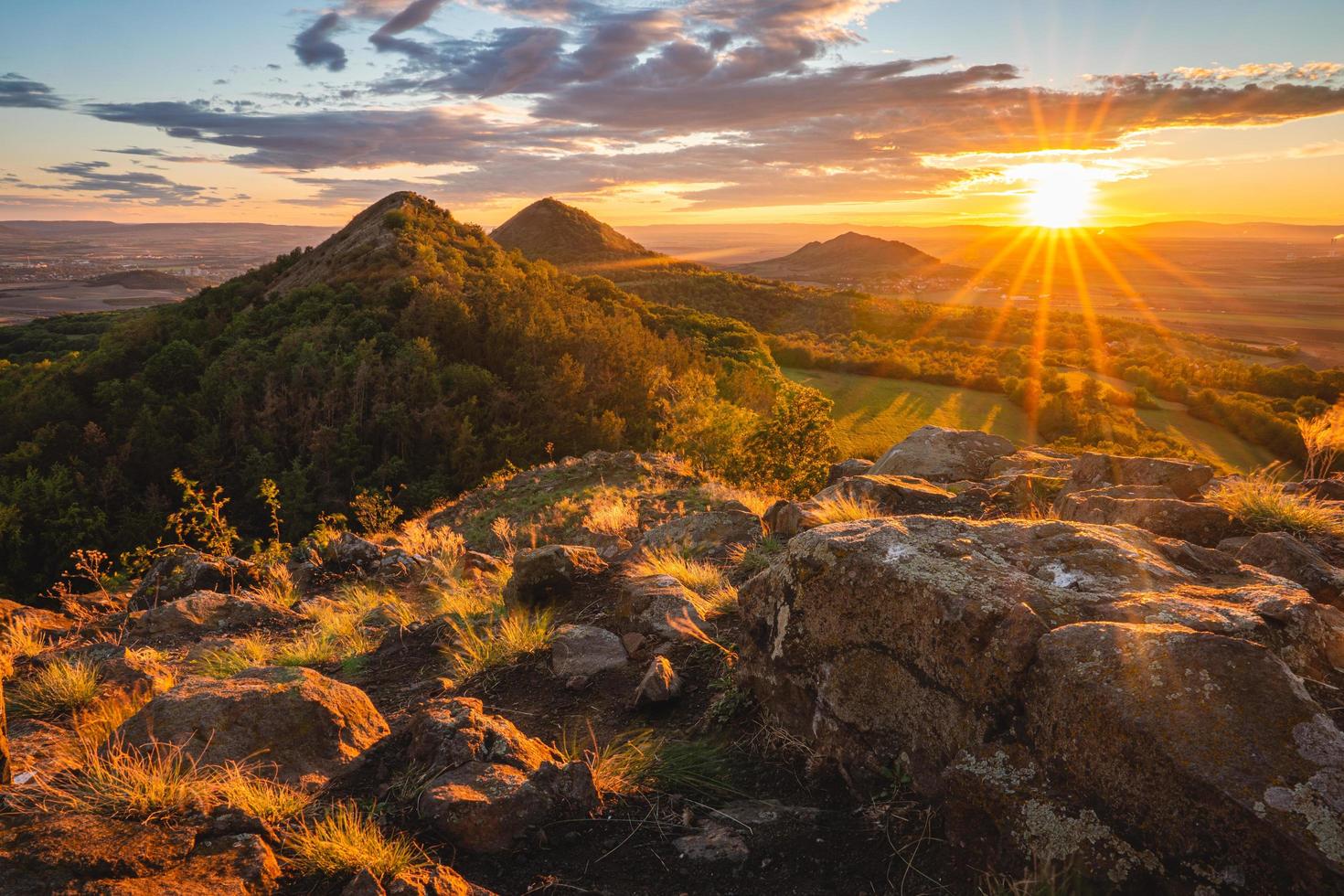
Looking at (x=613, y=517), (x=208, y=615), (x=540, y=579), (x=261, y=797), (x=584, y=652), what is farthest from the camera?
(x=613, y=517)

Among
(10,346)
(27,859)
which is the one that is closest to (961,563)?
(27,859)

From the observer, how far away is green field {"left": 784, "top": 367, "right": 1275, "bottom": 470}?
1457 inches

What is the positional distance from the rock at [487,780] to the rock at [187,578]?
7393 millimetres

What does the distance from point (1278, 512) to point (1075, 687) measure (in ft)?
13.4

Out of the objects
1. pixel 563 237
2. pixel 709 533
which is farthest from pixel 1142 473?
pixel 563 237

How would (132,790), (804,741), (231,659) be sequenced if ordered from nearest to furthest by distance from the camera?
(132,790)
(804,741)
(231,659)

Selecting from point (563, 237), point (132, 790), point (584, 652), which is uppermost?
point (563, 237)

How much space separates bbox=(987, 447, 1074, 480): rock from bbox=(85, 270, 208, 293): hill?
8610 cm

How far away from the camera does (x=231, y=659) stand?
6.34 m

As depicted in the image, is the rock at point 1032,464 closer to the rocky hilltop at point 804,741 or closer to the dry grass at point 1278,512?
the dry grass at point 1278,512

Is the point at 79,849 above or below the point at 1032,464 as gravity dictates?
above

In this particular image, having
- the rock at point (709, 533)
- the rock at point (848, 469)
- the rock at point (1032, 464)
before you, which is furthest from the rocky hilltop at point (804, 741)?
the rock at point (848, 469)

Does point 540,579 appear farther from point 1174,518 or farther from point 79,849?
point 1174,518

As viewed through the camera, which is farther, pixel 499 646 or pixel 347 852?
pixel 499 646
